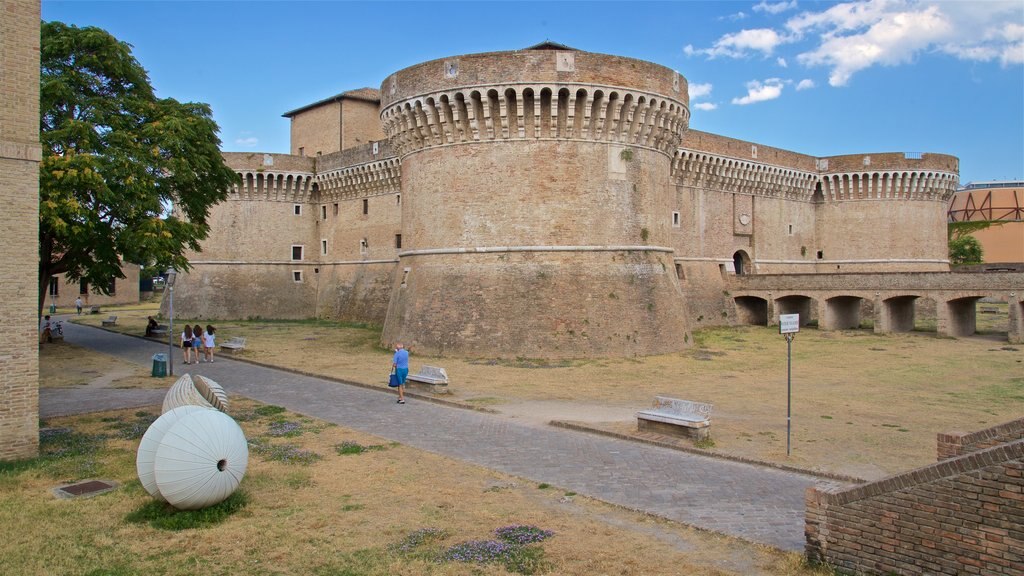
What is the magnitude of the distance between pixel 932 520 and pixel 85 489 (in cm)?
974

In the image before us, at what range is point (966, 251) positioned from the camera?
57562mm

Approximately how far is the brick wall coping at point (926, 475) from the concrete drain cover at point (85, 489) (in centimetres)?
869

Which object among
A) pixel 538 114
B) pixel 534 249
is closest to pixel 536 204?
pixel 534 249

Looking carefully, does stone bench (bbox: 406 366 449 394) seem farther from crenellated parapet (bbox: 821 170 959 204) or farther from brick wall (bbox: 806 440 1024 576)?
crenellated parapet (bbox: 821 170 959 204)

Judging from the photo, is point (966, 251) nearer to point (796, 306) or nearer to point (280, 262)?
point (796, 306)

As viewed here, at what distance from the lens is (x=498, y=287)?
76.8 feet

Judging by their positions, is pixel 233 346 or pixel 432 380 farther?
pixel 233 346

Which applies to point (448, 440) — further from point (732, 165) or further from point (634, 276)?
point (732, 165)

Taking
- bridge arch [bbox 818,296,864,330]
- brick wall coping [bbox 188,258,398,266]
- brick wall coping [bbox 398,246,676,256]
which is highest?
brick wall coping [bbox 188,258,398,266]

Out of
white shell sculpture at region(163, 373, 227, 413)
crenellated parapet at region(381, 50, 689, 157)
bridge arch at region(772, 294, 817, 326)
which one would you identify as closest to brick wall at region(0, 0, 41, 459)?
white shell sculpture at region(163, 373, 227, 413)

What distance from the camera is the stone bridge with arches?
30.2 m

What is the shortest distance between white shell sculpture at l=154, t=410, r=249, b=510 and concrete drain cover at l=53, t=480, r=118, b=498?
1.71m

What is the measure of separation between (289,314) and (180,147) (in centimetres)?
2038

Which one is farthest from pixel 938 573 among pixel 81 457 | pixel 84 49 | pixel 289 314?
pixel 289 314
